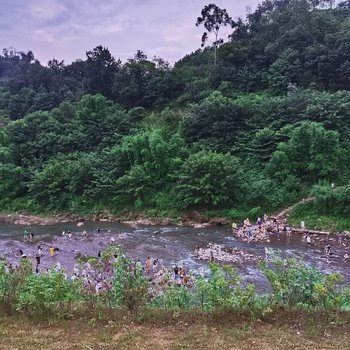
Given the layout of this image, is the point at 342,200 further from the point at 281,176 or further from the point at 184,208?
the point at 184,208

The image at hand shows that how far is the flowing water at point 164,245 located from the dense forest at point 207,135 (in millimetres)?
4335

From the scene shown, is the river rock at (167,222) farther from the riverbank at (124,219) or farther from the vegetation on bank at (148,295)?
the vegetation on bank at (148,295)

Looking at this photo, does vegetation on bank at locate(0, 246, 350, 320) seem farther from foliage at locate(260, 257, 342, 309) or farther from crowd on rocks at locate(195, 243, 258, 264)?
crowd on rocks at locate(195, 243, 258, 264)

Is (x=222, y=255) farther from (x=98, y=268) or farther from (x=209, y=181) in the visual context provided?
(x=98, y=268)

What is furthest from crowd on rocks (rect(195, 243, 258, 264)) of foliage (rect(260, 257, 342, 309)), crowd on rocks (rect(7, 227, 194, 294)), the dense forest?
foliage (rect(260, 257, 342, 309))

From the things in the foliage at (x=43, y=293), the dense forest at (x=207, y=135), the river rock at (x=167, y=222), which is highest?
the dense forest at (x=207, y=135)

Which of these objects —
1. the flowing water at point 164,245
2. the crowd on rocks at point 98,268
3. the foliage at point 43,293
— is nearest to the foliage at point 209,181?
the flowing water at point 164,245

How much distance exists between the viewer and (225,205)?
3606cm

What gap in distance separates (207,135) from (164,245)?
17.9m

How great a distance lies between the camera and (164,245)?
2847 centimetres

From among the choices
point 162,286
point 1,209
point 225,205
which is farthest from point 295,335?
point 1,209

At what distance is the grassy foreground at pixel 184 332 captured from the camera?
6.79 meters

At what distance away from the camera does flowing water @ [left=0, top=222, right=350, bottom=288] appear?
23.8m

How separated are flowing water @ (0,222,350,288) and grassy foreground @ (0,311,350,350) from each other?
12.8m
